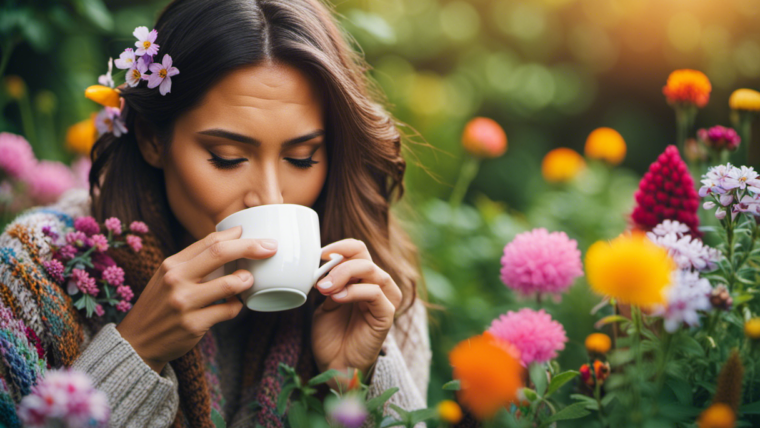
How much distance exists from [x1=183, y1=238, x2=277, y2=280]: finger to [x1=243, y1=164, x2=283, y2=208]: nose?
7.3 inches

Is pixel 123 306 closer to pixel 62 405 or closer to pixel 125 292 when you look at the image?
pixel 125 292

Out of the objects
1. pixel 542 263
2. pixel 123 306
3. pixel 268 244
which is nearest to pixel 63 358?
pixel 123 306

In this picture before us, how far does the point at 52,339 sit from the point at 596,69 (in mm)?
3906

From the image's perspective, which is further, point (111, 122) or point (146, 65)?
point (111, 122)

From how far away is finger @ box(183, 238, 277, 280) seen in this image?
972mm

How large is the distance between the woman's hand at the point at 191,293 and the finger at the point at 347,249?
145 millimetres

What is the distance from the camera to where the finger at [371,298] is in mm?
1122

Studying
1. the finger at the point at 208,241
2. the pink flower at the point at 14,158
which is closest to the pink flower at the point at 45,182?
the pink flower at the point at 14,158

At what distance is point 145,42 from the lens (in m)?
1.19

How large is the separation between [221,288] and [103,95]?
64 cm

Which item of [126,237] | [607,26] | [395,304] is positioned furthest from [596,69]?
[126,237]

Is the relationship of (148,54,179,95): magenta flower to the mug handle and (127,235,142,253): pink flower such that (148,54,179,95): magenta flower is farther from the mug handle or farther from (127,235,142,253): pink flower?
the mug handle

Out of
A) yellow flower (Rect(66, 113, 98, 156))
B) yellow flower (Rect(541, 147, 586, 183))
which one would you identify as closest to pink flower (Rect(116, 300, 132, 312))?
yellow flower (Rect(66, 113, 98, 156))

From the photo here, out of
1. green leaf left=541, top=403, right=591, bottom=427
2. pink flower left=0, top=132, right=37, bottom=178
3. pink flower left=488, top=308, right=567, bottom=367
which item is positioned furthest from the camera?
pink flower left=0, top=132, right=37, bottom=178
